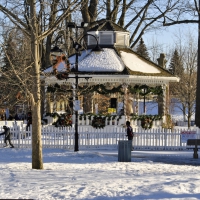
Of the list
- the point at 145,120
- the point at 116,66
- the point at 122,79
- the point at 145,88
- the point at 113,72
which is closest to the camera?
the point at 113,72

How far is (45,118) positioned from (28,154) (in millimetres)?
11505

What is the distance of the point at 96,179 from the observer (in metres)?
12.6

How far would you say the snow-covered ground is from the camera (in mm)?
10500

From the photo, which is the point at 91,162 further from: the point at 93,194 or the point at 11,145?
the point at 93,194

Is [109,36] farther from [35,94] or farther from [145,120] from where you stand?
[35,94]

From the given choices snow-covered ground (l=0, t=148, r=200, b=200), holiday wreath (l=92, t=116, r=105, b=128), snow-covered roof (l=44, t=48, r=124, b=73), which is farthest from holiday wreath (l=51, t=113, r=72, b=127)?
snow-covered ground (l=0, t=148, r=200, b=200)

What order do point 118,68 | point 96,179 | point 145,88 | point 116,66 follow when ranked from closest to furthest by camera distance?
point 96,179 → point 118,68 → point 116,66 → point 145,88

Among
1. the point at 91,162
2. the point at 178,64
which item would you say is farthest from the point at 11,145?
the point at 178,64

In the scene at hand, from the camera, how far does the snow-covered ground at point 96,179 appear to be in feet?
34.4

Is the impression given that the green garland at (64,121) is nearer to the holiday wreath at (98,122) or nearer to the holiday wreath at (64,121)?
the holiday wreath at (64,121)

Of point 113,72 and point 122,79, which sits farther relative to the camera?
point 122,79

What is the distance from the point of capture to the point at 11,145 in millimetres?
21875

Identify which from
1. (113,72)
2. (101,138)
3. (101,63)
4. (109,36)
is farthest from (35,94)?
(109,36)

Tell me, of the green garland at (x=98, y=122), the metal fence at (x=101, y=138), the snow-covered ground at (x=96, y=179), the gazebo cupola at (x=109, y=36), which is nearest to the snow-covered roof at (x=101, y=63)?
the gazebo cupola at (x=109, y=36)
